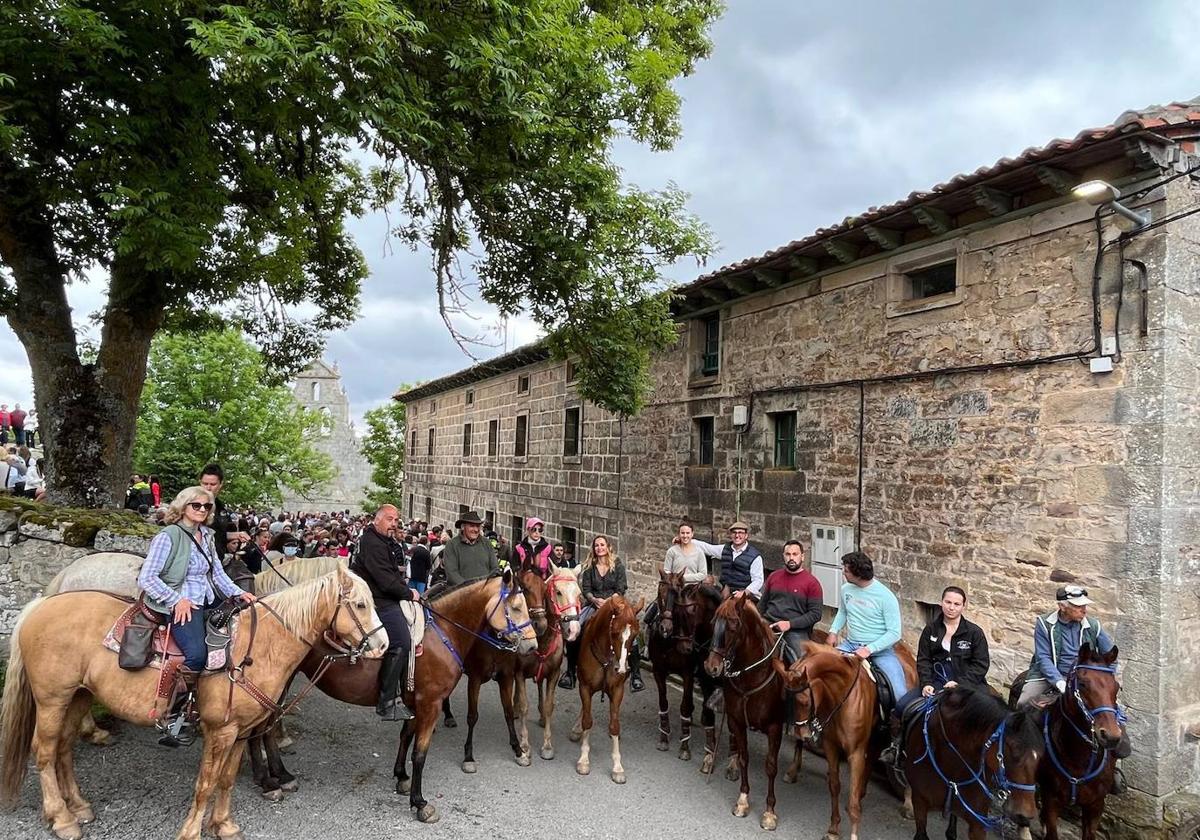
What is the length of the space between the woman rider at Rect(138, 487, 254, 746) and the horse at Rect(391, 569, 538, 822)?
1099 mm

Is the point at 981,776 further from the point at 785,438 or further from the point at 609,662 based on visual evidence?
Result: the point at 785,438

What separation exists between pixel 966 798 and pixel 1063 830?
2021 millimetres

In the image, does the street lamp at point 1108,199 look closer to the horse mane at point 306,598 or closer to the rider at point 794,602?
the rider at point 794,602

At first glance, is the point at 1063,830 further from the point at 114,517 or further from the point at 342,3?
the point at 114,517

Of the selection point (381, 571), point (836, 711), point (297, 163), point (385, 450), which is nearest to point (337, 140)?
point (297, 163)

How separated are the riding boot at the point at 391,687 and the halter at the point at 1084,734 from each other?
183 inches

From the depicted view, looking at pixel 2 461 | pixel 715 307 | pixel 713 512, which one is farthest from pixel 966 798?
pixel 2 461

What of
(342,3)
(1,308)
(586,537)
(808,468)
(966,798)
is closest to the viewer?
(966,798)

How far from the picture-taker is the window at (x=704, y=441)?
11625 mm

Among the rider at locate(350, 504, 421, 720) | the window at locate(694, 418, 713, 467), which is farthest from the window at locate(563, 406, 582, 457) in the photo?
the rider at locate(350, 504, 421, 720)

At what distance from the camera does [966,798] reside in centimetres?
461

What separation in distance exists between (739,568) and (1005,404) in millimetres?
3230

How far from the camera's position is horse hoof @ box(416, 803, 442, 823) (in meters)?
5.27

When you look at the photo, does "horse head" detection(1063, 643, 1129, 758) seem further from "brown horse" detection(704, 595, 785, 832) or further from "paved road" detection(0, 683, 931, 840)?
"brown horse" detection(704, 595, 785, 832)
